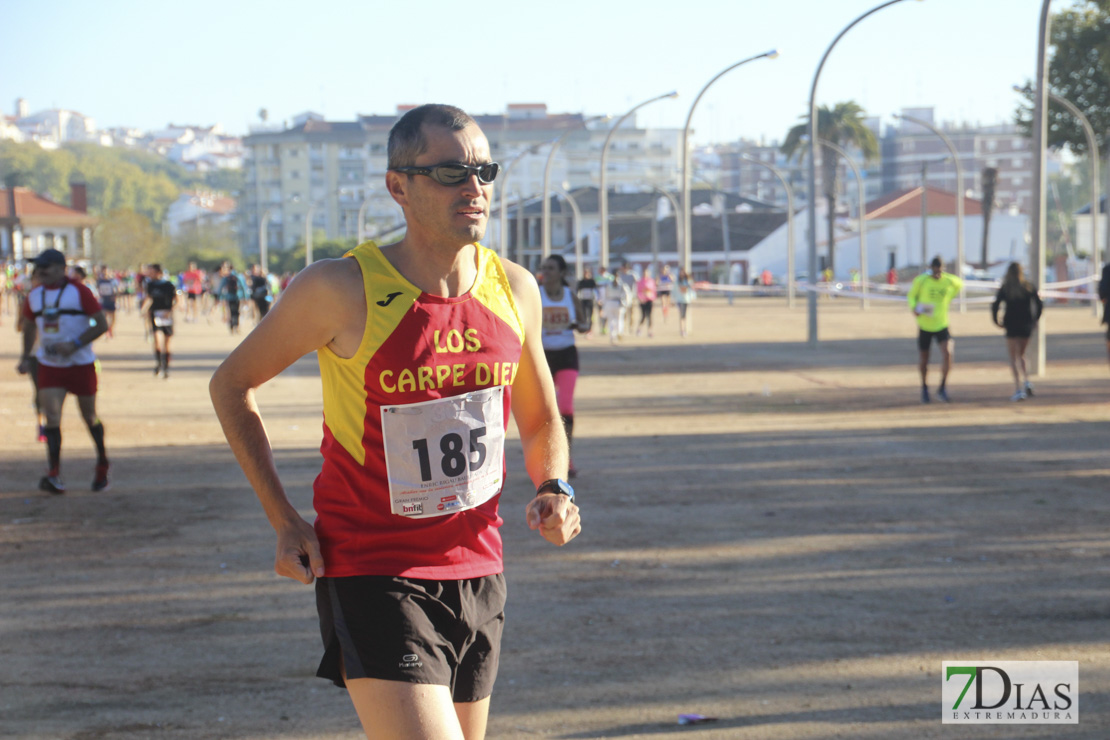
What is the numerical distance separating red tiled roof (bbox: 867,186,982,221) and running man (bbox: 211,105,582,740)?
380 ft

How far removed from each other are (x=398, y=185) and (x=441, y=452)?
671 millimetres

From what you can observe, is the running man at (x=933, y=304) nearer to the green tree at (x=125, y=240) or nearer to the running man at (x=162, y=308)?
the running man at (x=162, y=308)

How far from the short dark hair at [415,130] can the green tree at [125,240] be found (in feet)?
353

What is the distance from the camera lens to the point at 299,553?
308 cm

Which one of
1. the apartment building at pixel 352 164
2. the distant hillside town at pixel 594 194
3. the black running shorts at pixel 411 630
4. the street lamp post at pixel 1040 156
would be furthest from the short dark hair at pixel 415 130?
the apartment building at pixel 352 164

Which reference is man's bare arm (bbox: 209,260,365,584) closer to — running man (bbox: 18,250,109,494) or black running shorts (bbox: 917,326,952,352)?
running man (bbox: 18,250,109,494)

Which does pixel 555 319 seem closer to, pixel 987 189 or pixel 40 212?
pixel 987 189

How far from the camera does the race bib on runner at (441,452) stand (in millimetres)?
3125

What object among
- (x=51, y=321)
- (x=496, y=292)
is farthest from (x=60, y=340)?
(x=496, y=292)

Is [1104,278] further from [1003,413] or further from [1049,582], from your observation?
[1049,582]

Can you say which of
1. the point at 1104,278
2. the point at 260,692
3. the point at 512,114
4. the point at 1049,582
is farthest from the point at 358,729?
the point at 512,114

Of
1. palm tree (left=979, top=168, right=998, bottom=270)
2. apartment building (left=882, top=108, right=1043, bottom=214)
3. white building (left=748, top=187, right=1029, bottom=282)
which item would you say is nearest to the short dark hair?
palm tree (left=979, top=168, right=998, bottom=270)

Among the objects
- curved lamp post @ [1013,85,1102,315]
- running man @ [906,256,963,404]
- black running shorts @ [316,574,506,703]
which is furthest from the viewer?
curved lamp post @ [1013,85,1102,315]

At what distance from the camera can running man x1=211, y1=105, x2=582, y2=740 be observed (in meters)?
3.07
